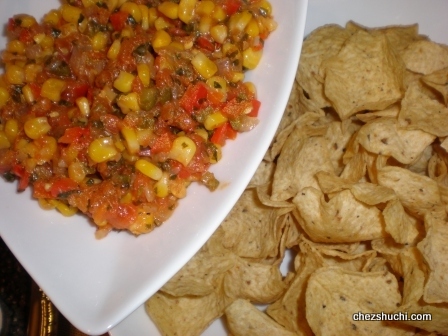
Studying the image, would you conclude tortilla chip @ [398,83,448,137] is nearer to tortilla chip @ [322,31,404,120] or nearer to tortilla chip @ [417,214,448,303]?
tortilla chip @ [322,31,404,120]

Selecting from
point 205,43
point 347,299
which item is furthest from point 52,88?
point 347,299

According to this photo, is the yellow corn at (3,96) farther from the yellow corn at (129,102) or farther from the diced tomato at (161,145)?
the diced tomato at (161,145)

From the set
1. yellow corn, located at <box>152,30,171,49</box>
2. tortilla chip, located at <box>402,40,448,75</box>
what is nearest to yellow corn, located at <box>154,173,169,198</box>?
yellow corn, located at <box>152,30,171,49</box>

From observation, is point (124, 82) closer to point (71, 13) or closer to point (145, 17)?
point (145, 17)

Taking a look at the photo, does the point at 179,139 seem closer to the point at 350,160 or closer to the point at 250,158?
the point at 250,158

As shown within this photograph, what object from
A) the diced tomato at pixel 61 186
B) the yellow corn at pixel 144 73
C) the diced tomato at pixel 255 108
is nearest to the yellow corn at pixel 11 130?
the diced tomato at pixel 61 186

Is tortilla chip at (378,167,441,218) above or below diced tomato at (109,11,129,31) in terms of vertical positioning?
below
